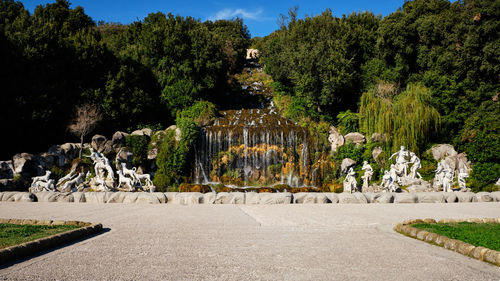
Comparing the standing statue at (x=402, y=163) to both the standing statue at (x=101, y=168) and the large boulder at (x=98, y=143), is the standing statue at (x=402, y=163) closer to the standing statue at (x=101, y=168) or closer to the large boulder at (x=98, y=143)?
the standing statue at (x=101, y=168)

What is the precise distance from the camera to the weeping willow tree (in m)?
22.9

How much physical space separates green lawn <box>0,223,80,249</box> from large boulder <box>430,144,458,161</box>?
23.1 m

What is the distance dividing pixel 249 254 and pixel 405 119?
20.9m

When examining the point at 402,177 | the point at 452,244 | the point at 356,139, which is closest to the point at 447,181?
the point at 402,177

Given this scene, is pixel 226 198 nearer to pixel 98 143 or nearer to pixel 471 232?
pixel 471 232

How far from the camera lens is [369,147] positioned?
24703mm

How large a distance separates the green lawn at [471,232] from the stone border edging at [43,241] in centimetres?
669

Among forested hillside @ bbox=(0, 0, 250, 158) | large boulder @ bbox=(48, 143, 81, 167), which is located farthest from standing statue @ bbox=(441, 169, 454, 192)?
large boulder @ bbox=(48, 143, 81, 167)

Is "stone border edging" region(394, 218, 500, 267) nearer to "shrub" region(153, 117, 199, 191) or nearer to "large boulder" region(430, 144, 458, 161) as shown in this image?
"large boulder" region(430, 144, 458, 161)

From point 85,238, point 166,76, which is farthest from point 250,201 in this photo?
point 166,76

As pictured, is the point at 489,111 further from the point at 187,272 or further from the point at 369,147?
the point at 187,272

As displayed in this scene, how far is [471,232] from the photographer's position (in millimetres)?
6504

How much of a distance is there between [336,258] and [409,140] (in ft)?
66.2

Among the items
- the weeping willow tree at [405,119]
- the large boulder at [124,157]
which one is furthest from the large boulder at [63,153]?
the weeping willow tree at [405,119]
